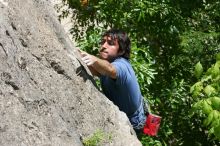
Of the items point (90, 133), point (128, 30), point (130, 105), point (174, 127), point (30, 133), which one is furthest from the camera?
point (174, 127)

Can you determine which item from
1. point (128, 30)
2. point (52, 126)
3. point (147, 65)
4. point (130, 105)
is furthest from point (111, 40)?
point (128, 30)

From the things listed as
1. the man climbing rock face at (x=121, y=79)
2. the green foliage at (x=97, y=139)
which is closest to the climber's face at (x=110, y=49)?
the man climbing rock face at (x=121, y=79)

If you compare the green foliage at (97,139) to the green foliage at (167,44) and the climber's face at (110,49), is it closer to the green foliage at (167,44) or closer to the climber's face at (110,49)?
the climber's face at (110,49)

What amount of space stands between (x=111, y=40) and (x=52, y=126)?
1.03 m

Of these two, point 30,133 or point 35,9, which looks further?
point 35,9

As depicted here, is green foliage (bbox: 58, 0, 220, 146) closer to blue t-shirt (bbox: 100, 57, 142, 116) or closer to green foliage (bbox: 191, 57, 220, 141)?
blue t-shirt (bbox: 100, 57, 142, 116)

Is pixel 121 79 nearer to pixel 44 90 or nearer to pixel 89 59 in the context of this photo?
pixel 89 59

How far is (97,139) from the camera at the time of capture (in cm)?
359

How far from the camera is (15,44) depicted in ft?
10.7

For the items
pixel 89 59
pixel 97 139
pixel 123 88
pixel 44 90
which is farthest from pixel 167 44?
pixel 44 90

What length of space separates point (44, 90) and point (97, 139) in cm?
51

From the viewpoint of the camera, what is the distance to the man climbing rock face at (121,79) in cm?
387

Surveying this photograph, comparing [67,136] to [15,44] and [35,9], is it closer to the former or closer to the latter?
[15,44]

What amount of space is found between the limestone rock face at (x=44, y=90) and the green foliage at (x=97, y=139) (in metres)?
0.02
